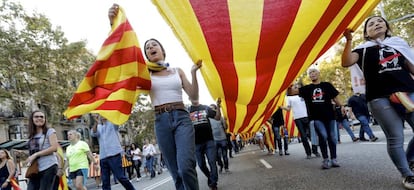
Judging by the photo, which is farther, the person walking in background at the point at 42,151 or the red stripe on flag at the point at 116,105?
the person walking in background at the point at 42,151

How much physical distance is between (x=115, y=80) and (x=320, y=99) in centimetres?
357

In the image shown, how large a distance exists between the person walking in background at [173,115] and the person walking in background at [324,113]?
2.93 metres

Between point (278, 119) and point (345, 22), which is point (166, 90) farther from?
point (278, 119)

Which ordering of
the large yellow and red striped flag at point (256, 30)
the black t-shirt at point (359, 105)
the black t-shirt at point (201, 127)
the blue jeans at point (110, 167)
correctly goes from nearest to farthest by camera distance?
1. the large yellow and red striped flag at point (256, 30)
2. the blue jeans at point (110, 167)
3. the black t-shirt at point (201, 127)
4. the black t-shirt at point (359, 105)

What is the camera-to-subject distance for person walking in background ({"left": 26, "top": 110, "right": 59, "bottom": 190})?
477 cm

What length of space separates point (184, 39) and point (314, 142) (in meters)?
4.53

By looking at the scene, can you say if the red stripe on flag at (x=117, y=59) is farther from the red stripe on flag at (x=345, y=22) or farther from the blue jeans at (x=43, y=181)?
the red stripe on flag at (x=345, y=22)

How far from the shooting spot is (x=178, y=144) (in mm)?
3418

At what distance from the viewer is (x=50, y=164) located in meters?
4.87

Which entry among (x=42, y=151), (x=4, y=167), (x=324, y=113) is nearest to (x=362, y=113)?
(x=324, y=113)

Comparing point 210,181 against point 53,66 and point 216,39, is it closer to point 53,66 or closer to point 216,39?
point 216,39

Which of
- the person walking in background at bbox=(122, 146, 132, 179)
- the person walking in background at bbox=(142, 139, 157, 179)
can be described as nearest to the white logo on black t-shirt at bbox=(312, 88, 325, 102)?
the person walking in background at bbox=(142, 139, 157, 179)

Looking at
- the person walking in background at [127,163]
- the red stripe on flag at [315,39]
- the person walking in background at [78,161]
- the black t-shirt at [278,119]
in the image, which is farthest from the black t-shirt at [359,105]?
A: the person walking in background at [127,163]

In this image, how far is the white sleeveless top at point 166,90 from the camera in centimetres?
357
